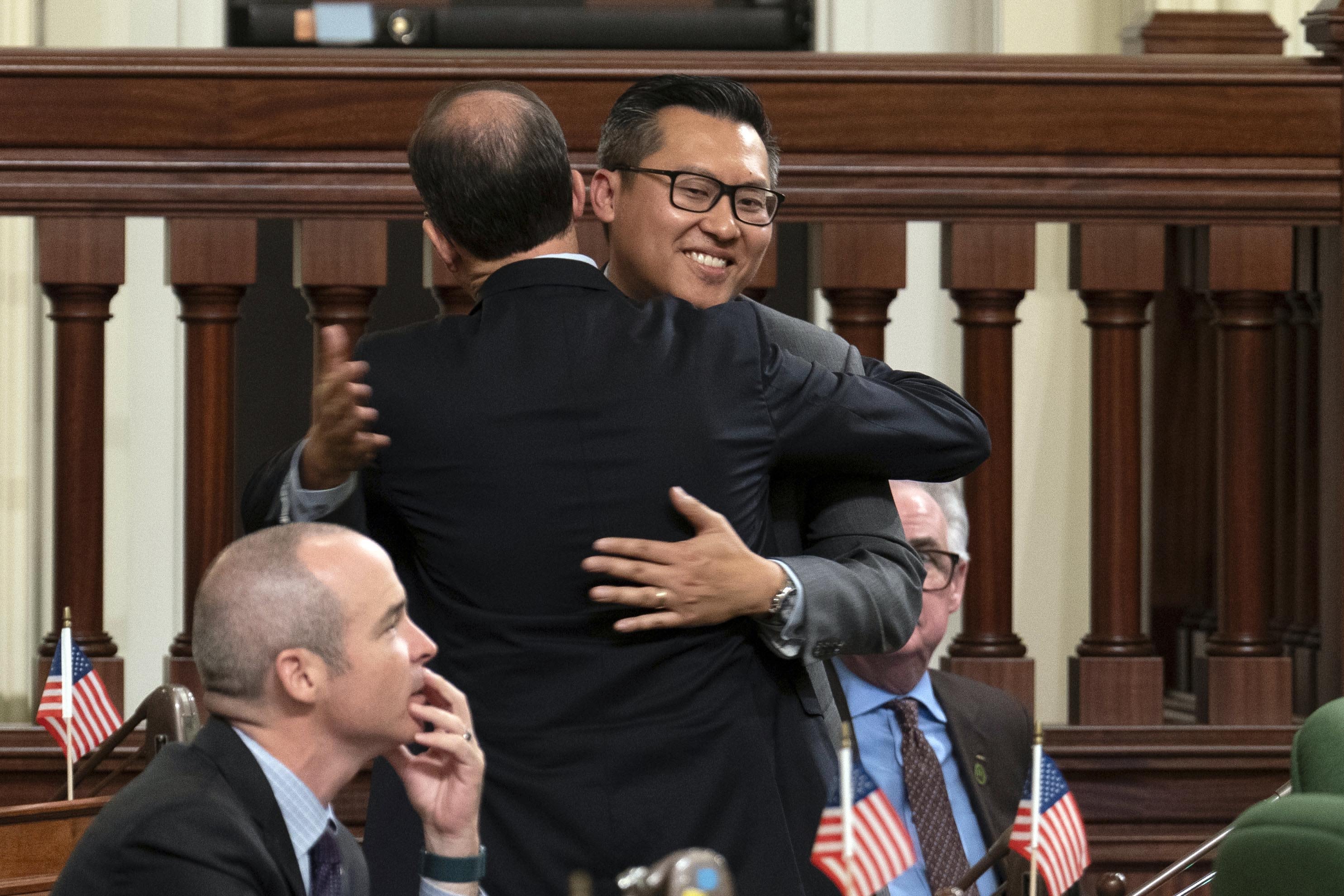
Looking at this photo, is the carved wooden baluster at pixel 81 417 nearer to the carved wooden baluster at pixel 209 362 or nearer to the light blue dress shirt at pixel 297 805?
the carved wooden baluster at pixel 209 362

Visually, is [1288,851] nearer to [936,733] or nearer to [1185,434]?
[936,733]

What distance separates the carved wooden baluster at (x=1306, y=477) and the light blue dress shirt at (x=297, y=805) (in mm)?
1851

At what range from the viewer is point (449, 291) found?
2.91m

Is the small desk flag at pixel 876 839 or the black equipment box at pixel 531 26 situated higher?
the black equipment box at pixel 531 26

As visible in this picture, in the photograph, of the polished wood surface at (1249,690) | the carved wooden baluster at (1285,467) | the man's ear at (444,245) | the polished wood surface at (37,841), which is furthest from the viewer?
the carved wooden baluster at (1285,467)

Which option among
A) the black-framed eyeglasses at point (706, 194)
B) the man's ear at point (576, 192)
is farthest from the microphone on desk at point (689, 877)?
the black-framed eyeglasses at point (706, 194)

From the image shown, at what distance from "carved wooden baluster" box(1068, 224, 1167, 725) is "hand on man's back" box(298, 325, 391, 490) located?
1507 mm

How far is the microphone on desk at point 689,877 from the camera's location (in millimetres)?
1034

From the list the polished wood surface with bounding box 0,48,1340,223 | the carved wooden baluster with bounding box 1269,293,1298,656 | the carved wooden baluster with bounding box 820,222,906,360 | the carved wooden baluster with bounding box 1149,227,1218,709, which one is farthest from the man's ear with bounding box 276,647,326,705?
the carved wooden baluster with bounding box 1149,227,1218,709

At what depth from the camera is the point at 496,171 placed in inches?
69.9

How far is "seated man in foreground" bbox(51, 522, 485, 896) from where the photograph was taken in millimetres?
1734

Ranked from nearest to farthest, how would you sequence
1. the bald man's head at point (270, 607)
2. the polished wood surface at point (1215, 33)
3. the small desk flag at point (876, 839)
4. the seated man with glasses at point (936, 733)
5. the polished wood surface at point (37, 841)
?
the bald man's head at point (270, 607)
the small desk flag at point (876, 839)
the polished wood surface at point (37, 841)
the seated man with glasses at point (936, 733)
the polished wood surface at point (1215, 33)

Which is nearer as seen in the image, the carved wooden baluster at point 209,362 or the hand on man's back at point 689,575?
the hand on man's back at point 689,575

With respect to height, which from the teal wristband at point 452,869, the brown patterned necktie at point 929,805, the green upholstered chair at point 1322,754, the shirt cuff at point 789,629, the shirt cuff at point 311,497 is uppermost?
the shirt cuff at point 311,497
